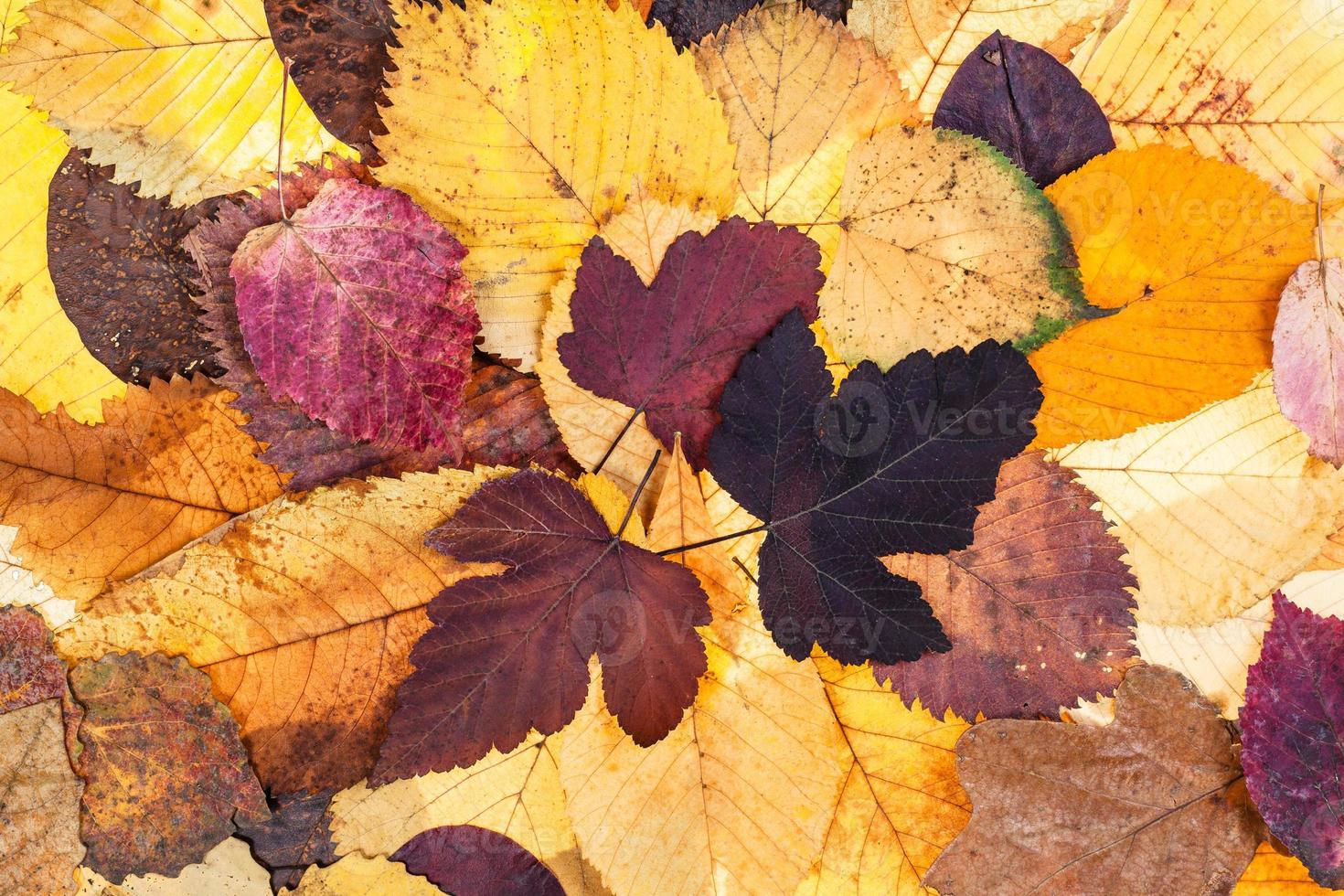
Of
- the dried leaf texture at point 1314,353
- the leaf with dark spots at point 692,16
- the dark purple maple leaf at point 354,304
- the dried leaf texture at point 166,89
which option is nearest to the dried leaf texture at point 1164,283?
the dried leaf texture at point 1314,353

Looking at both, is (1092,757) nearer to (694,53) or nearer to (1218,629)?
(1218,629)

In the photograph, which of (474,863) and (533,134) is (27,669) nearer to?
(474,863)

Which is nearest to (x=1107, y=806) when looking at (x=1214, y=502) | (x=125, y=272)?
(x=1214, y=502)

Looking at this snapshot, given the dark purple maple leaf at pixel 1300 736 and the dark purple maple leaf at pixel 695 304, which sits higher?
the dark purple maple leaf at pixel 695 304

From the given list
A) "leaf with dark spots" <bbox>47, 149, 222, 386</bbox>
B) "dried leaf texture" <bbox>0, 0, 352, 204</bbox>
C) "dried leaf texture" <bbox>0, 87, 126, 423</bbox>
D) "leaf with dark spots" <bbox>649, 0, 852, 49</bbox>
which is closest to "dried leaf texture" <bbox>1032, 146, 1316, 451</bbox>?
"leaf with dark spots" <bbox>649, 0, 852, 49</bbox>

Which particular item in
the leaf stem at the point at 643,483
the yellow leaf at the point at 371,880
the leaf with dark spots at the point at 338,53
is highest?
the leaf with dark spots at the point at 338,53

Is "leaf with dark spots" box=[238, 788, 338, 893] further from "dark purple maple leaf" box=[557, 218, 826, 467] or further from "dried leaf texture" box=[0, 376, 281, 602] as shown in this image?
"dark purple maple leaf" box=[557, 218, 826, 467]

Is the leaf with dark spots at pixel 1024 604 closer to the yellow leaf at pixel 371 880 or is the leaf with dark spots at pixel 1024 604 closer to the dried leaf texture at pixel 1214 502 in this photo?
the dried leaf texture at pixel 1214 502
